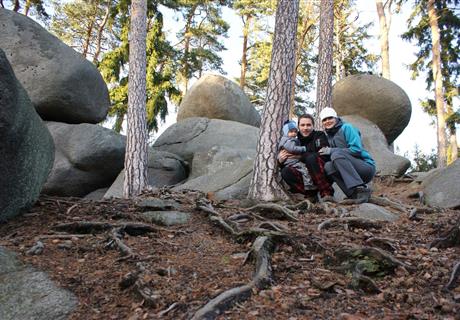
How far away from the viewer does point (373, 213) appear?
5.49 metres

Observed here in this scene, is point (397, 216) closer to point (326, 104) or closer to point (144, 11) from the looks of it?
point (326, 104)

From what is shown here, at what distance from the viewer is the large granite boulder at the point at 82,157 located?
1102cm

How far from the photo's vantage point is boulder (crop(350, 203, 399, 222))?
537 centimetres

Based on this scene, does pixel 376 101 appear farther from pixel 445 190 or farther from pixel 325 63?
pixel 445 190

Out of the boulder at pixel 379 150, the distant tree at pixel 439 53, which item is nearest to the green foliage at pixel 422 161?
the distant tree at pixel 439 53

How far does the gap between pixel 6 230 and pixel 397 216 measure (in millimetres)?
4798

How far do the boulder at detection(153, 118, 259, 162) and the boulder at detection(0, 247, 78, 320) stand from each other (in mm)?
9599

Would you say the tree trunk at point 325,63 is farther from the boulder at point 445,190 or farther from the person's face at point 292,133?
the person's face at point 292,133

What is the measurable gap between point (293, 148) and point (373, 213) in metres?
1.53

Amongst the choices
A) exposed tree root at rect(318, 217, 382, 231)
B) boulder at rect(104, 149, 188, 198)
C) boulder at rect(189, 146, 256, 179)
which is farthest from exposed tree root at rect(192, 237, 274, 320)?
boulder at rect(104, 149, 188, 198)

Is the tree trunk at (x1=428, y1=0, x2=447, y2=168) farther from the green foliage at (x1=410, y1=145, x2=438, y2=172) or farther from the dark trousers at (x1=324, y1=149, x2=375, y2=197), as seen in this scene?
the dark trousers at (x1=324, y1=149, x2=375, y2=197)

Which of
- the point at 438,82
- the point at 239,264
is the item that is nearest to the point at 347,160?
the point at 239,264

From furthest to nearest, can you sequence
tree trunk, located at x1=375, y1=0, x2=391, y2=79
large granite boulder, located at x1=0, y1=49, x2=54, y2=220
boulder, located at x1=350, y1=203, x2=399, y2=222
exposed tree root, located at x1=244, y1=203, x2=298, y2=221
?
tree trunk, located at x1=375, y1=0, x2=391, y2=79 → boulder, located at x1=350, y1=203, x2=399, y2=222 → exposed tree root, located at x1=244, y1=203, x2=298, y2=221 → large granite boulder, located at x1=0, y1=49, x2=54, y2=220

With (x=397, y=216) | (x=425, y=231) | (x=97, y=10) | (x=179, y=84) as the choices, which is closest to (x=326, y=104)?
(x=397, y=216)
